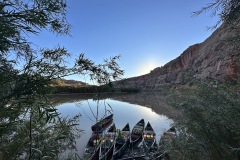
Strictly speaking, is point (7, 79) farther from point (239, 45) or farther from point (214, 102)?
point (239, 45)

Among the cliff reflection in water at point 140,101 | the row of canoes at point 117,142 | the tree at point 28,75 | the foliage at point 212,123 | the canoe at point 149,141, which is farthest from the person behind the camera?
the canoe at point 149,141

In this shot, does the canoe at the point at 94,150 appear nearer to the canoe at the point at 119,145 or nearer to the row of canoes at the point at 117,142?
the row of canoes at the point at 117,142

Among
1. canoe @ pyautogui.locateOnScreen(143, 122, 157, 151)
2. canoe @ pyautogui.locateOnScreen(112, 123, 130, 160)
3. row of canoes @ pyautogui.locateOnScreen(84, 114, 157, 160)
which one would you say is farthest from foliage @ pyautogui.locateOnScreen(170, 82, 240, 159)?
canoe @ pyautogui.locateOnScreen(143, 122, 157, 151)

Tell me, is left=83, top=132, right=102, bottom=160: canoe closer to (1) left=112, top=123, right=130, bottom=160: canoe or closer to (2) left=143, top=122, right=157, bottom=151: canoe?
(1) left=112, top=123, right=130, bottom=160: canoe

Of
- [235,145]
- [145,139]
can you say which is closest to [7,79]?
Answer: [235,145]

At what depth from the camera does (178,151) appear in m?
3.92

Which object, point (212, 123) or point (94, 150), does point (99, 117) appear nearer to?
point (94, 150)

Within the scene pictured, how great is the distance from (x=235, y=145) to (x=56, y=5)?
3222 mm

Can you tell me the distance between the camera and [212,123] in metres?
3.21

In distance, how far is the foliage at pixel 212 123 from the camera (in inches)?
116

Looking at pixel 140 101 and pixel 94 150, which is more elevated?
pixel 140 101

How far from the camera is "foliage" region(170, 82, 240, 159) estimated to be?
2936 millimetres

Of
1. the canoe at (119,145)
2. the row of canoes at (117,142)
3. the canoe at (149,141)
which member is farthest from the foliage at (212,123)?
the canoe at (149,141)

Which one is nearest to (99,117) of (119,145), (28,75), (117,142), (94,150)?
(117,142)
